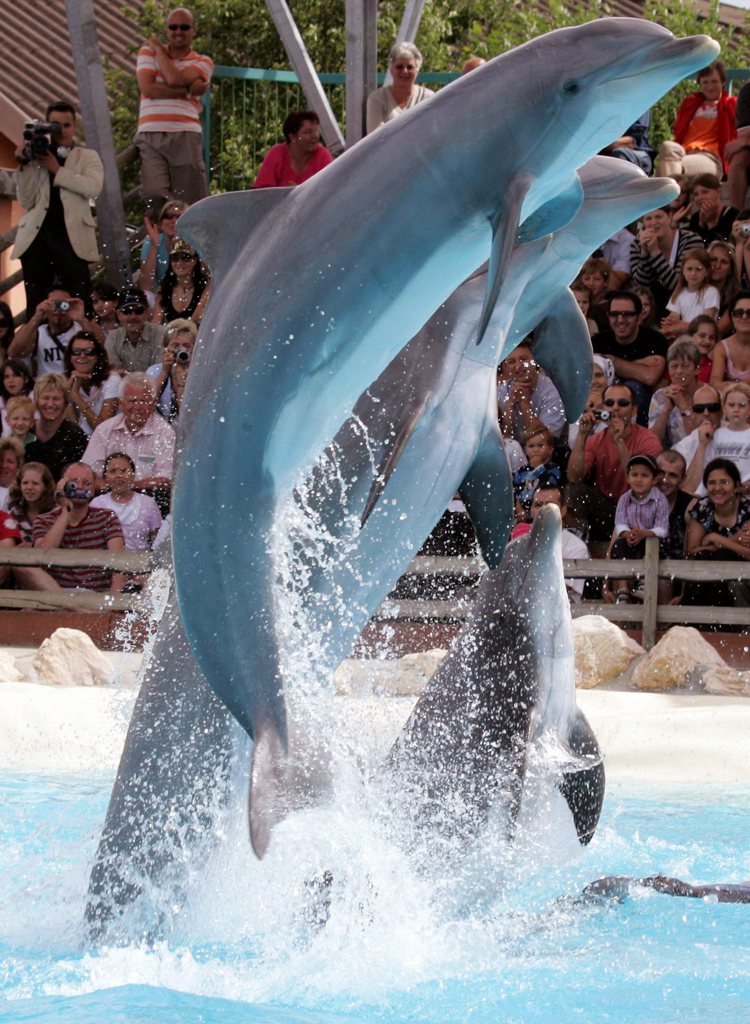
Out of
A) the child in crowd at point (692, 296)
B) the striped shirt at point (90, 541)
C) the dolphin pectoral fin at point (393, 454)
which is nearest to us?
the dolphin pectoral fin at point (393, 454)

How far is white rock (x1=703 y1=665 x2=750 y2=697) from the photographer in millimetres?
8922

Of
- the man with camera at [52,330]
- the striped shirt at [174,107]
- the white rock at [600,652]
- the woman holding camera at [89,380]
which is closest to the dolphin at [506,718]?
the white rock at [600,652]

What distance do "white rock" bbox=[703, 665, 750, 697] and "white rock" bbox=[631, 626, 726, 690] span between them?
16 cm

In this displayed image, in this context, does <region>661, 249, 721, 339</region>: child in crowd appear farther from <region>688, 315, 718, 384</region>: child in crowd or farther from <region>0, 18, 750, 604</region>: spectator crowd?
<region>688, 315, 718, 384</region>: child in crowd

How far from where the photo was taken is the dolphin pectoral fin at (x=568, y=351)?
485 centimetres

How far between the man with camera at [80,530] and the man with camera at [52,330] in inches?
92.0

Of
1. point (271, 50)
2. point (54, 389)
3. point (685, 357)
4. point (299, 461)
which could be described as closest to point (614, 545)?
point (685, 357)

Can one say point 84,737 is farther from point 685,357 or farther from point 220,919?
point 685,357

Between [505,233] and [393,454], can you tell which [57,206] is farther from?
[505,233]

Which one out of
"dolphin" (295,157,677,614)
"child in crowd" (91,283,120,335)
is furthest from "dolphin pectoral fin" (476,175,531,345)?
"child in crowd" (91,283,120,335)

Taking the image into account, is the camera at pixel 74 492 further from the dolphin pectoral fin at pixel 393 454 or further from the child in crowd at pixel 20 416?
the dolphin pectoral fin at pixel 393 454

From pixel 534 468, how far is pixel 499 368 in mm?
1501

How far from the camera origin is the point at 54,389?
487 inches

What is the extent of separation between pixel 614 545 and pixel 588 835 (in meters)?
5.48
